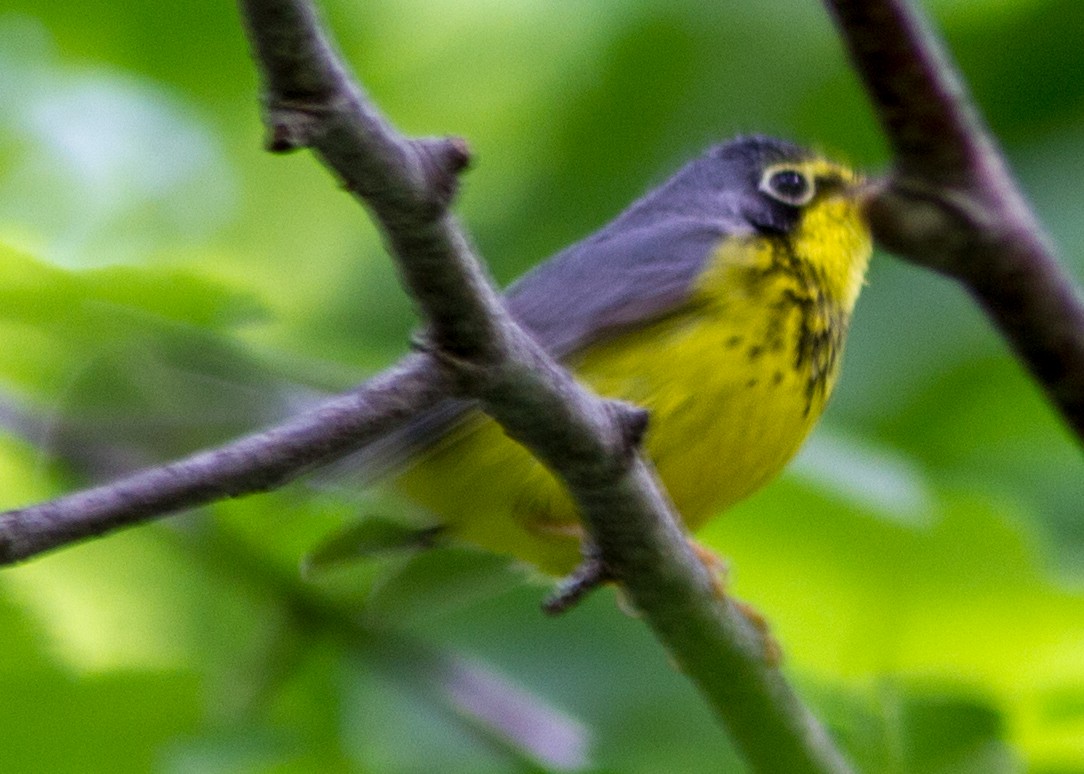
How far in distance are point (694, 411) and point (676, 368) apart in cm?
10

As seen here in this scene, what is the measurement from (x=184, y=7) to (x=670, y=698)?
2.47 metres

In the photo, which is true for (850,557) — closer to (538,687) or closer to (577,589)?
(538,687)

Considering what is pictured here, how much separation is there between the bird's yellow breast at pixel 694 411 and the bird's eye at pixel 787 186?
37 centimetres

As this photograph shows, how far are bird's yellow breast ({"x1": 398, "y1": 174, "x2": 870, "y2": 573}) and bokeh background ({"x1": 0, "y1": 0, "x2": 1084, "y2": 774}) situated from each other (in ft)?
0.51

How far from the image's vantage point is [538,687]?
12.6 ft

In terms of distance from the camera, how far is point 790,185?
14.2 ft

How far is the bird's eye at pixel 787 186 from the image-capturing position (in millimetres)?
4242

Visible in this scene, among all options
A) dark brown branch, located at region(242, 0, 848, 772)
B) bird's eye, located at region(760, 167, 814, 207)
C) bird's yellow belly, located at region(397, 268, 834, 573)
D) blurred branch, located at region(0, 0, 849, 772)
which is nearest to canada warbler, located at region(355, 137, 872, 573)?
bird's yellow belly, located at region(397, 268, 834, 573)

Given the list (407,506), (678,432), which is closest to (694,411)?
(678,432)

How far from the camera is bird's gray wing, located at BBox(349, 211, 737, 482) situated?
3684 mm

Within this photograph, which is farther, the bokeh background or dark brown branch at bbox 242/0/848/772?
the bokeh background

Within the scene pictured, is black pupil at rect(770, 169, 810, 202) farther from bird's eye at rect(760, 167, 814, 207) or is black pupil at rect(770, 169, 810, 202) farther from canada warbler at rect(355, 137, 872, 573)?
canada warbler at rect(355, 137, 872, 573)

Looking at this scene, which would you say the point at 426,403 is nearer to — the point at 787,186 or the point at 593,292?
the point at 593,292

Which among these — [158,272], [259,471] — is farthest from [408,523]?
[259,471]
